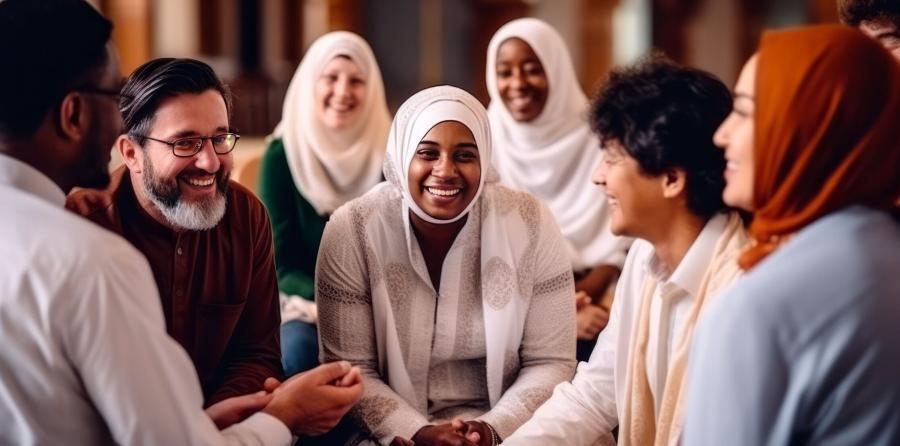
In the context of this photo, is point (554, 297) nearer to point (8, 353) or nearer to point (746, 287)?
point (746, 287)

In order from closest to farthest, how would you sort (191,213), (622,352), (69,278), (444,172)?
(69,278)
(622,352)
(191,213)
(444,172)

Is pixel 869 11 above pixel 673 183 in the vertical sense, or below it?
above

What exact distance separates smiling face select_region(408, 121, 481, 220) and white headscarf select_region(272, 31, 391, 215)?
4.53 feet

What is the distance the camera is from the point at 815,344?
1.33 metres

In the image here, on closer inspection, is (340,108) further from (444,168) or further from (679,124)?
(679,124)

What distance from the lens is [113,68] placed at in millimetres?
1644

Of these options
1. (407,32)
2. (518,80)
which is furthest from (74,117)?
(407,32)

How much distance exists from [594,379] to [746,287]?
86cm

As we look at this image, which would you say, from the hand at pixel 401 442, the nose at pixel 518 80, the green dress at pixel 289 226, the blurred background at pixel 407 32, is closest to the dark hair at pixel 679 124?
the hand at pixel 401 442

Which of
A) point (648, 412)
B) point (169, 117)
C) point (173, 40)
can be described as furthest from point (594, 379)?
point (173, 40)

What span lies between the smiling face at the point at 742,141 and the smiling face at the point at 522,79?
2.29 m

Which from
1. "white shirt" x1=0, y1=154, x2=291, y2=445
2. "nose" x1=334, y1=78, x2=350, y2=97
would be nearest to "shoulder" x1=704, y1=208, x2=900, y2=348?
"white shirt" x1=0, y1=154, x2=291, y2=445

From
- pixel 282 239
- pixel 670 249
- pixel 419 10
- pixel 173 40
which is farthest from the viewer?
pixel 419 10

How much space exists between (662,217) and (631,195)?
0.24ft
